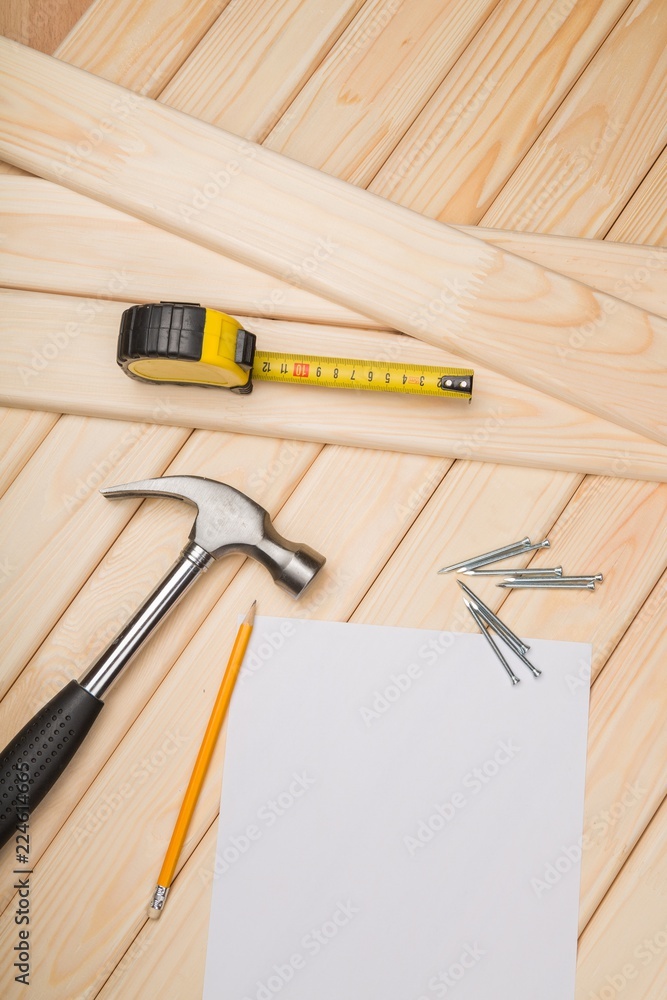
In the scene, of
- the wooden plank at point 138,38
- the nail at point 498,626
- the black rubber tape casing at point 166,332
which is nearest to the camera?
the black rubber tape casing at point 166,332

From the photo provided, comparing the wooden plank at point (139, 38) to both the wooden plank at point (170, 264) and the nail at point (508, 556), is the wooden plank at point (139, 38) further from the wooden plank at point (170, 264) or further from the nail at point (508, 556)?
the nail at point (508, 556)

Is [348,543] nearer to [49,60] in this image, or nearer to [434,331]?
[434,331]

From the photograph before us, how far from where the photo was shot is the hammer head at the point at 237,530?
1002 millimetres

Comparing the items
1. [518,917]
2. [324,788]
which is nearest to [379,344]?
[324,788]

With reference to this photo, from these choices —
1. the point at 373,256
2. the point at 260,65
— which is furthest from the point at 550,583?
the point at 260,65

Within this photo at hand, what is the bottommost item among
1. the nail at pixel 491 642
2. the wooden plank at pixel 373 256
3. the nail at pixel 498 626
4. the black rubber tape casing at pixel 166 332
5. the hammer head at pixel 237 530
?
the hammer head at pixel 237 530

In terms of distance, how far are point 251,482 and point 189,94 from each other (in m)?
0.62

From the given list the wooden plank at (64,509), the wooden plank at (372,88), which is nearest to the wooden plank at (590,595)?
the wooden plank at (64,509)

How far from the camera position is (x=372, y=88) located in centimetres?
113

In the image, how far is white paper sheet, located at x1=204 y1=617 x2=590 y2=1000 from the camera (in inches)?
39.0

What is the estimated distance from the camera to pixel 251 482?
107 cm

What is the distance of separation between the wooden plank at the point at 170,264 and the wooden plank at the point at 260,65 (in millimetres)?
224

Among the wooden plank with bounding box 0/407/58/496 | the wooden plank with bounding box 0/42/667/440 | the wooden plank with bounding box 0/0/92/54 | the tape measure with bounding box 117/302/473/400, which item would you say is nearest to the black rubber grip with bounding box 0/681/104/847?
the wooden plank with bounding box 0/407/58/496

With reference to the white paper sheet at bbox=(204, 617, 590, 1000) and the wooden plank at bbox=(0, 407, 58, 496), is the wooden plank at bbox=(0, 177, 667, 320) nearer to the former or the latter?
the wooden plank at bbox=(0, 407, 58, 496)
